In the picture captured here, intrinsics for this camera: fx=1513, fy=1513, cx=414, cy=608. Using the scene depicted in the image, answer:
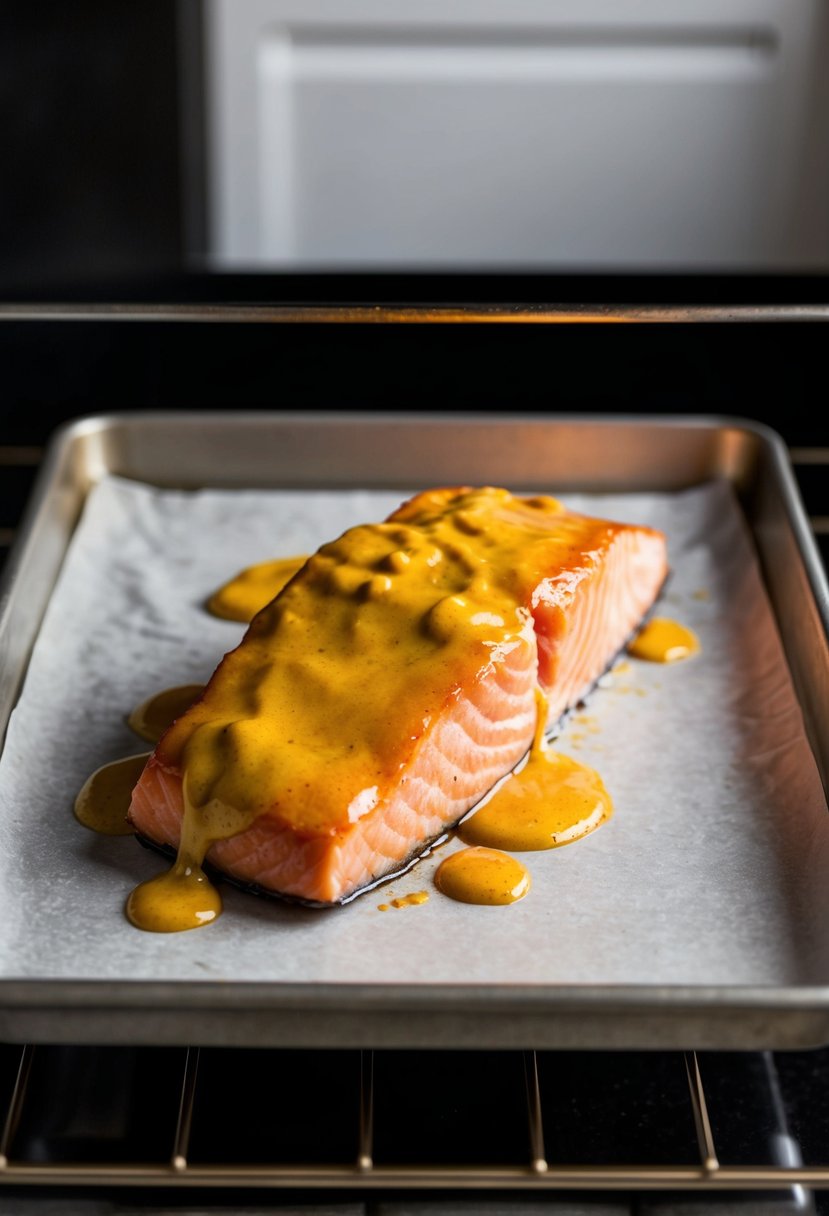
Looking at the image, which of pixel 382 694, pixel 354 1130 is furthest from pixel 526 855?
pixel 354 1130

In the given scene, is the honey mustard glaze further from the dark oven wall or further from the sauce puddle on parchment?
the dark oven wall

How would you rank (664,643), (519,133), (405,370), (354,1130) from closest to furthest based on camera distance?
(354,1130) → (664,643) → (405,370) → (519,133)

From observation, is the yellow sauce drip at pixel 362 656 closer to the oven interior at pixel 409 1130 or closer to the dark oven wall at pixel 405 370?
the oven interior at pixel 409 1130

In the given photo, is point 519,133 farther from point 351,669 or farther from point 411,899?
point 411,899

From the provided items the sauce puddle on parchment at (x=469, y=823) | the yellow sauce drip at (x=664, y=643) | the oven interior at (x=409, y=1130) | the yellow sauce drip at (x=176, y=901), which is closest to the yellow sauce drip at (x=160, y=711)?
the sauce puddle on parchment at (x=469, y=823)

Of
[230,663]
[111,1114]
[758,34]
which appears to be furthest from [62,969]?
[758,34]

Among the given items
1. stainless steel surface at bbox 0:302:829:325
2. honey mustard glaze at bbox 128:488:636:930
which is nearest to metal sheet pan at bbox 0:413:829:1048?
honey mustard glaze at bbox 128:488:636:930

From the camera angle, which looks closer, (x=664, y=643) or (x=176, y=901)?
(x=176, y=901)

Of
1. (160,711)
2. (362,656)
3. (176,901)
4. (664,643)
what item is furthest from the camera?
(664,643)
